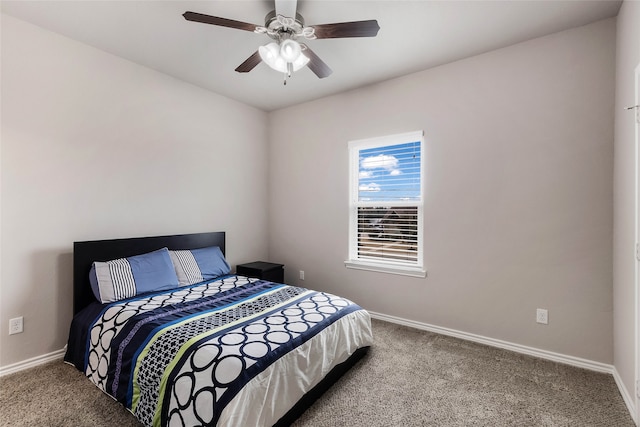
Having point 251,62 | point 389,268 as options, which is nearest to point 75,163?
point 251,62

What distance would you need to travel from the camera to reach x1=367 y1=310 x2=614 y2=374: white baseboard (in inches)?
92.2

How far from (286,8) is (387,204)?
2167 mm

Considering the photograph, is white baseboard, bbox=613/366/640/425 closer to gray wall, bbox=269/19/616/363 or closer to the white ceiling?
gray wall, bbox=269/19/616/363

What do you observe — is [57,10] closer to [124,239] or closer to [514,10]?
[124,239]

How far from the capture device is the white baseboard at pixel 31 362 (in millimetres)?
2260

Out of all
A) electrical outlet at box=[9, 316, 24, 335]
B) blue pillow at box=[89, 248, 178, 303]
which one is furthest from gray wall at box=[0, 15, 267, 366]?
blue pillow at box=[89, 248, 178, 303]

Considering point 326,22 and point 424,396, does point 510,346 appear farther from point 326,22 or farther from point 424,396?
point 326,22

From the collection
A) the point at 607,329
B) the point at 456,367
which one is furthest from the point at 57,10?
the point at 607,329

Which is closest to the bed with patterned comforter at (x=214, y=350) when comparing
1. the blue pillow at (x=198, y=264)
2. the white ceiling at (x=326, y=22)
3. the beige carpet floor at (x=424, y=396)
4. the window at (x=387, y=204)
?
the beige carpet floor at (x=424, y=396)

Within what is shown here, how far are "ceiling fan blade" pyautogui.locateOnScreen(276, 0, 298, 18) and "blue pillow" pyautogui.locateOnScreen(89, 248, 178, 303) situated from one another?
232cm

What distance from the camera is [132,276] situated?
2570mm

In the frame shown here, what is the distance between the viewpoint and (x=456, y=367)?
2381 mm

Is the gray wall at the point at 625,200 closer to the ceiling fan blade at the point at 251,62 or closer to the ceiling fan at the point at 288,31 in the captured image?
the ceiling fan at the point at 288,31

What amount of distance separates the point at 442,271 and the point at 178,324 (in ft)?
7.91
